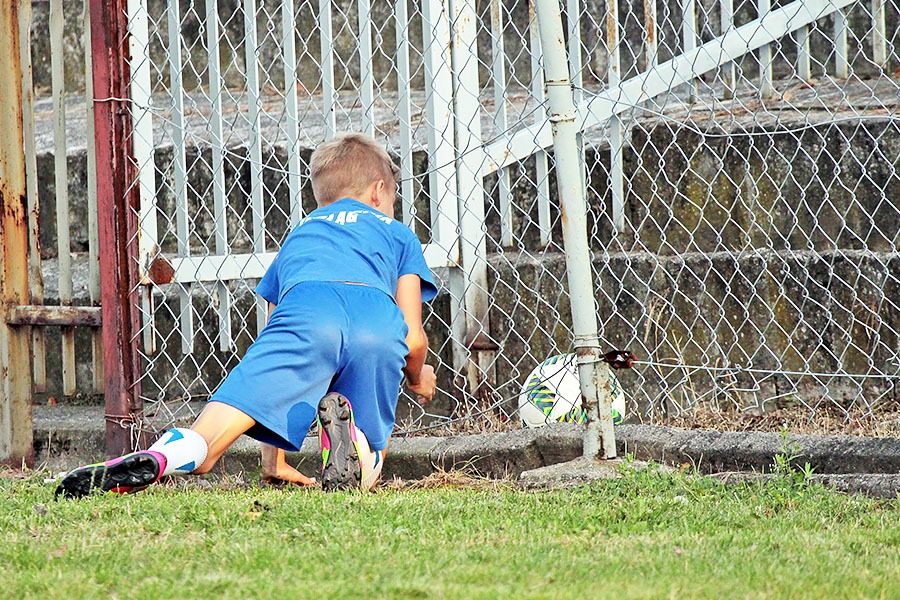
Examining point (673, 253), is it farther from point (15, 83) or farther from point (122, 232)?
point (15, 83)

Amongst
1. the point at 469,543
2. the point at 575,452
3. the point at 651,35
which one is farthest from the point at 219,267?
the point at 469,543

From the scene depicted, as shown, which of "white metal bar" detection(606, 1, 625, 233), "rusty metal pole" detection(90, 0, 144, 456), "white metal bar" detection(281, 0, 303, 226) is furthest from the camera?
"white metal bar" detection(606, 1, 625, 233)

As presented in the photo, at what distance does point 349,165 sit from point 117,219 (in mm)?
900

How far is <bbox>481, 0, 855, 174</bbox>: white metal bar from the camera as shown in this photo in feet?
15.2

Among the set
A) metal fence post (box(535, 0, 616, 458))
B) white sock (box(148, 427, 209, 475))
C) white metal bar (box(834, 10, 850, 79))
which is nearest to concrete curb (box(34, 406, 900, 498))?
metal fence post (box(535, 0, 616, 458))

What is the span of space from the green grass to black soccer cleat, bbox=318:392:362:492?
0.48ft

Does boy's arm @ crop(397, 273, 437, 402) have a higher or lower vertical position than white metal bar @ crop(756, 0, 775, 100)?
lower

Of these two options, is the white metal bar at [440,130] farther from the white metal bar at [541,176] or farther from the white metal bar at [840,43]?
the white metal bar at [840,43]

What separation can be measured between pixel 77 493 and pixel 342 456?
728mm

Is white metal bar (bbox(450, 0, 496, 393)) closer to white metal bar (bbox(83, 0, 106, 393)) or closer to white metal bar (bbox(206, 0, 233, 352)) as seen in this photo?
white metal bar (bbox(206, 0, 233, 352))

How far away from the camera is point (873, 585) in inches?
85.4

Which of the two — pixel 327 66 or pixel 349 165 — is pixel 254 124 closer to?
pixel 327 66

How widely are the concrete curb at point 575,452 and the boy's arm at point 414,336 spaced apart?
285 millimetres

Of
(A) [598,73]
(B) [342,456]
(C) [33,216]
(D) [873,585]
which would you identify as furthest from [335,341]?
(A) [598,73]
